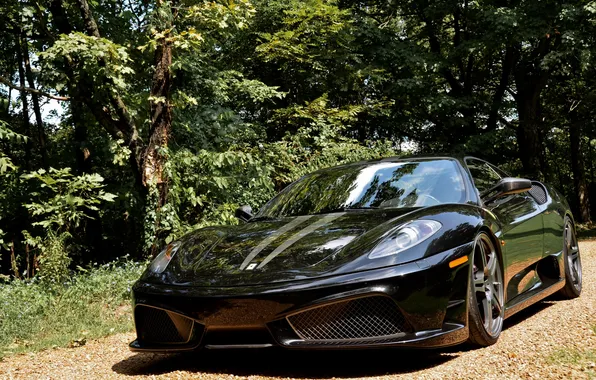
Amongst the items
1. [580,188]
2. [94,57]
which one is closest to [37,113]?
[94,57]

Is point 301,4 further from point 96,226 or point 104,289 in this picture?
point 104,289

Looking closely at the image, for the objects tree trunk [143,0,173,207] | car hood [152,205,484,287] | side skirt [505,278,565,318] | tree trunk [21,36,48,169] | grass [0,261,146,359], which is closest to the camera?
car hood [152,205,484,287]

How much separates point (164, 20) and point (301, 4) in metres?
7.10

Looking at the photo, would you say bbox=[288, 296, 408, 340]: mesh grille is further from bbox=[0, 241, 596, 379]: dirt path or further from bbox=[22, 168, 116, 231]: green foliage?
bbox=[22, 168, 116, 231]: green foliage

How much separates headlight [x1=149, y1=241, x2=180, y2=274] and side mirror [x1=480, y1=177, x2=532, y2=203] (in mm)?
2123

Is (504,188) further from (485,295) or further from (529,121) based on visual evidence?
(529,121)

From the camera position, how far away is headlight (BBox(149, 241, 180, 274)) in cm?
403

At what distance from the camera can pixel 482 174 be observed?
5148 millimetres

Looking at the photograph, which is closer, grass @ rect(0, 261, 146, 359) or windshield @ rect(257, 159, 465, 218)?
windshield @ rect(257, 159, 465, 218)

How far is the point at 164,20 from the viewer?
9250 mm

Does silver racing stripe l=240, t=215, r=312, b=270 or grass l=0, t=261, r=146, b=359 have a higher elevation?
silver racing stripe l=240, t=215, r=312, b=270

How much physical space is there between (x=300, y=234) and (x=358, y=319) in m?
0.79

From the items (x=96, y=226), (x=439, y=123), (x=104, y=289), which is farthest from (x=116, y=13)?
(x=439, y=123)

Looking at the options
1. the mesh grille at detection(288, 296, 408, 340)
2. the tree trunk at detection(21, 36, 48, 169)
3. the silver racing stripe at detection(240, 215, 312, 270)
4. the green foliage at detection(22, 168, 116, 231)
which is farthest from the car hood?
the tree trunk at detection(21, 36, 48, 169)
